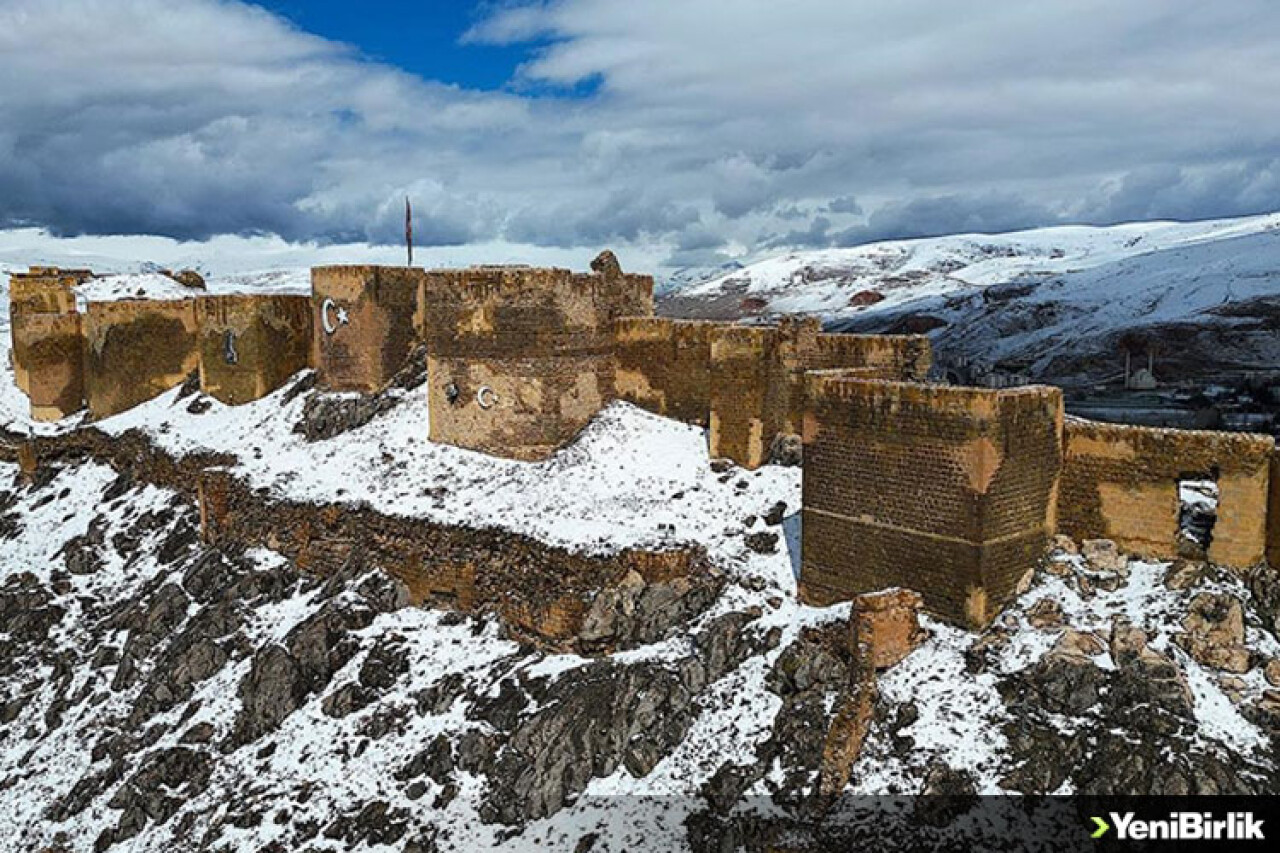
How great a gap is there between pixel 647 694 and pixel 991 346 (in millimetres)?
60366

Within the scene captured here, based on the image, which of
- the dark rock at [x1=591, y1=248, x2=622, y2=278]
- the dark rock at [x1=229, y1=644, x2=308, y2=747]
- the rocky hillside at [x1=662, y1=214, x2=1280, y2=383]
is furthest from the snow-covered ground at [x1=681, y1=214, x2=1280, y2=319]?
the dark rock at [x1=229, y1=644, x2=308, y2=747]

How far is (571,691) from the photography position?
17.8 meters

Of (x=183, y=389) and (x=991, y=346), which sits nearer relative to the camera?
(x=183, y=389)

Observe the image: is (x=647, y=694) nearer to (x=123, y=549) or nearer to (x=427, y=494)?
(x=427, y=494)

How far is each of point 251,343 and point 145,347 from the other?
5.76m

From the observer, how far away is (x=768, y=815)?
14.6m

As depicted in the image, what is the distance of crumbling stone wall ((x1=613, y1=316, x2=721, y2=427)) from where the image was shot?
24875 mm

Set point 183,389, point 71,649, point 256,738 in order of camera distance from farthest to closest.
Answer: point 183,389
point 71,649
point 256,738

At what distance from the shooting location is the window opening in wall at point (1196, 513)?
16531 mm

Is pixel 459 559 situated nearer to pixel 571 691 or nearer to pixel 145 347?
pixel 571 691

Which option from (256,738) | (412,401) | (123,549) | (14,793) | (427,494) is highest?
(412,401)

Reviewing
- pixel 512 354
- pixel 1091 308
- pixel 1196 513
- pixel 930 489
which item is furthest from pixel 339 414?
pixel 1091 308

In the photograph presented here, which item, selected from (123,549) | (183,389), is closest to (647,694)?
(123,549)

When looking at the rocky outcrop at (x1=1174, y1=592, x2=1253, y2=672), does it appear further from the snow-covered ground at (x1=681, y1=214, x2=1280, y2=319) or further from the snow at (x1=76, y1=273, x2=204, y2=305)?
the snow-covered ground at (x1=681, y1=214, x2=1280, y2=319)
